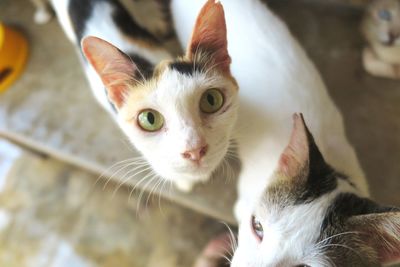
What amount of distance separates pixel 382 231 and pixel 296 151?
0.21m

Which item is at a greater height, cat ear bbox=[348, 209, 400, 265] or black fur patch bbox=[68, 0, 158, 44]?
black fur patch bbox=[68, 0, 158, 44]

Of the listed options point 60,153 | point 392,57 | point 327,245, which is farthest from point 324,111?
point 60,153

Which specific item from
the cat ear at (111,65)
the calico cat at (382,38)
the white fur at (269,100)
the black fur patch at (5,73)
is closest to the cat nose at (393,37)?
the calico cat at (382,38)

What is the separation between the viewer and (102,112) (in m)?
1.55

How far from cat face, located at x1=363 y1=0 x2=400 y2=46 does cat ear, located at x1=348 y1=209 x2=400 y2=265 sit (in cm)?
93

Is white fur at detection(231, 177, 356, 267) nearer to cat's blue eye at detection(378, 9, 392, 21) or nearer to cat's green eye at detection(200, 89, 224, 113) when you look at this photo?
cat's green eye at detection(200, 89, 224, 113)

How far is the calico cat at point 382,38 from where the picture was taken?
55.5 inches

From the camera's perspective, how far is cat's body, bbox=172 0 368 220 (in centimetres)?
105

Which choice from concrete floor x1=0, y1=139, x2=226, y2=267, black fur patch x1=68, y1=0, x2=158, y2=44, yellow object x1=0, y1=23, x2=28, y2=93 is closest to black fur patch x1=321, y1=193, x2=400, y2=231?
black fur patch x1=68, y1=0, x2=158, y2=44

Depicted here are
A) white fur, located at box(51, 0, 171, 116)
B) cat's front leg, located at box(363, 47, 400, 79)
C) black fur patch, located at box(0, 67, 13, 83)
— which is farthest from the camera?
black fur patch, located at box(0, 67, 13, 83)

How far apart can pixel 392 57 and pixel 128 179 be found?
1.04m

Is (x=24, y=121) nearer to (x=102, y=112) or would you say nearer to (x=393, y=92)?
(x=102, y=112)

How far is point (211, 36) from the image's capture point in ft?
2.89

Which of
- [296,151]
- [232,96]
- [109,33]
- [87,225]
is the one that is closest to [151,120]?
[232,96]
